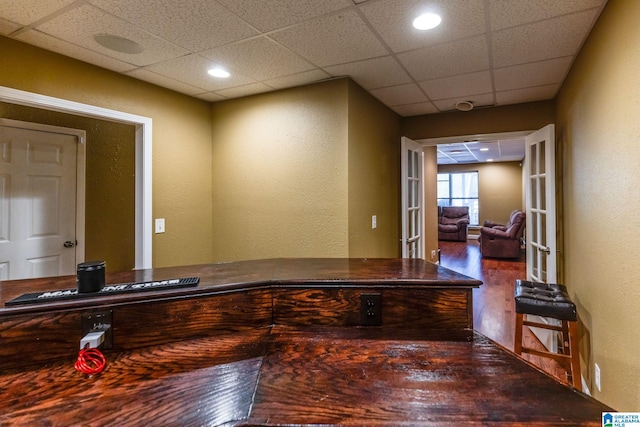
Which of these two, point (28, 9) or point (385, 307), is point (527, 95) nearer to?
point (385, 307)

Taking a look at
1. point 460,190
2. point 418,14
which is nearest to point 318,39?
point 418,14

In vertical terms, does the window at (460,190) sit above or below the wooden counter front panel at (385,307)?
above

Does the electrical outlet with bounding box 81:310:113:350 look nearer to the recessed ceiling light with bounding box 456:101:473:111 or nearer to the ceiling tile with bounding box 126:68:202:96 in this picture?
the ceiling tile with bounding box 126:68:202:96

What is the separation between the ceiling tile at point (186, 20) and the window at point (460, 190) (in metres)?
10.7

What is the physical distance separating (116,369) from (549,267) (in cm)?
331

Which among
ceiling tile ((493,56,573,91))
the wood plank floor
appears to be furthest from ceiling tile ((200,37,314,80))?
the wood plank floor

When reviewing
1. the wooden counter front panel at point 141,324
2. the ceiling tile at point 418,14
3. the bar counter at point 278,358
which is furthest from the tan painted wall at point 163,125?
the ceiling tile at point 418,14

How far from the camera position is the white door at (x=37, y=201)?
279 cm

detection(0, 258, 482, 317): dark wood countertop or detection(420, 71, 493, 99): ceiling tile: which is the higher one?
detection(420, 71, 493, 99): ceiling tile

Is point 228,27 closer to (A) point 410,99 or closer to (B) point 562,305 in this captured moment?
(A) point 410,99

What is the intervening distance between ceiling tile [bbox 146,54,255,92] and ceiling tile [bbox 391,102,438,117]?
171cm

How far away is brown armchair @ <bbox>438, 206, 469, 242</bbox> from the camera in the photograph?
33.6ft

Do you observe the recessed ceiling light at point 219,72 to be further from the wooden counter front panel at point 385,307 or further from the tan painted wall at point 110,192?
the wooden counter front panel at point 385,307

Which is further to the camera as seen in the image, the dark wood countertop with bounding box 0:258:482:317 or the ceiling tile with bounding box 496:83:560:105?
the ceiling tile with bounding box 496:83:560:105
